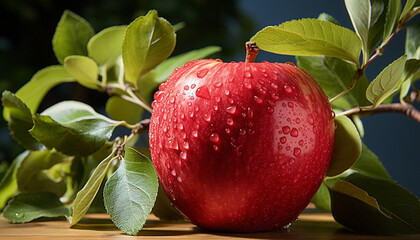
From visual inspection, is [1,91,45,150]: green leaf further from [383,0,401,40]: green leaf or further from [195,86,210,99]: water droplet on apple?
[383,0,401,40]: green leaf

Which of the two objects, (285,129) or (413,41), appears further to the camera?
(413,41)

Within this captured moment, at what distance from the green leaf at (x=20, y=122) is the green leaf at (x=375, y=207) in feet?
1.14

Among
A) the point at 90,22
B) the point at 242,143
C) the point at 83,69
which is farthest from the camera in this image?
the point at 90,22

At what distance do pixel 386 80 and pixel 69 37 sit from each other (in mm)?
445

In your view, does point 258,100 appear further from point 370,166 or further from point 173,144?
point 370,166

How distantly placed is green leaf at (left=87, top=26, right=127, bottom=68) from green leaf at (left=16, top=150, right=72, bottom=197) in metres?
0.15

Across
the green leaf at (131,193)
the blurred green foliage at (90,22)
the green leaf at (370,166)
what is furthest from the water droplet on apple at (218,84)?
the blurred green foliage at (90,22)

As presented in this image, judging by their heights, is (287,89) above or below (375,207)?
above

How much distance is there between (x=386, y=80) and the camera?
472 mm

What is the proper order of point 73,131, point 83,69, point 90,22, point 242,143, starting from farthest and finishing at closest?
point 90,22 → point 83,69 → point 73,131 → point 242,143

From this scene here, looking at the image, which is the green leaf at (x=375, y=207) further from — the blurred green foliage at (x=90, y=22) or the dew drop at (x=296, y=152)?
the blurred green foliage at (x=90, y=22)

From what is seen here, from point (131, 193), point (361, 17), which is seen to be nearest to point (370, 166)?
point (361, 17)


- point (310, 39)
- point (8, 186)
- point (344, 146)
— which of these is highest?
point (310, 39)

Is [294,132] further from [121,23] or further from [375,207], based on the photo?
[121,23]
